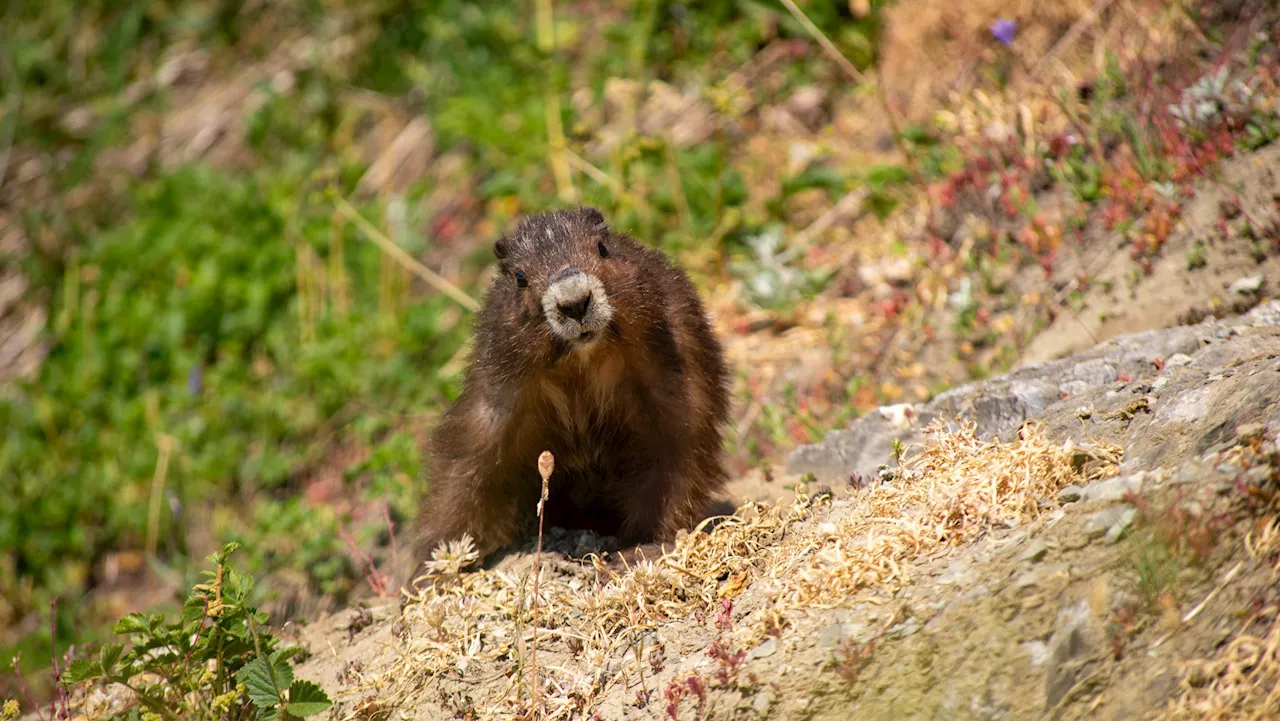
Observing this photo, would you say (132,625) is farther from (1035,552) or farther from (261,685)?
(1035,552)

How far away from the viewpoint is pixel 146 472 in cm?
844

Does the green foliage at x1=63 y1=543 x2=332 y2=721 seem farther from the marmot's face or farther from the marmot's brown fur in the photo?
the marmot's face

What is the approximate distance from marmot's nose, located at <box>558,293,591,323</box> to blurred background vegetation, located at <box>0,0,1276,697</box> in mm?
1984

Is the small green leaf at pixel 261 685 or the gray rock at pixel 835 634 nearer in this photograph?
the gray rock at pixel 835 634

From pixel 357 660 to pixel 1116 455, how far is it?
3.07m

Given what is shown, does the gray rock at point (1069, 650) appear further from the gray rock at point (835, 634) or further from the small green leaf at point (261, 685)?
the small green leaf at point (261, 685)

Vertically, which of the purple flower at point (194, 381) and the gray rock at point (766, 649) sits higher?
the gray rock at point (766, 649)

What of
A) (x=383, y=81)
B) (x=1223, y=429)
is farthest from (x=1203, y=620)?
(x=383, y=81)

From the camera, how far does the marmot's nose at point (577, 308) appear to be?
15.0 feet

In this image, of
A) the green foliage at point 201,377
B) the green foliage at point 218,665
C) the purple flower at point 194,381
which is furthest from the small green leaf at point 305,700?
the purple flower at point 194,381

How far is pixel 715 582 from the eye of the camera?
14.4ft

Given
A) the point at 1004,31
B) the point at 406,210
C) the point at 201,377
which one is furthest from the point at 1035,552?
the point at 406,210

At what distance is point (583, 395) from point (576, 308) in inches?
22.1

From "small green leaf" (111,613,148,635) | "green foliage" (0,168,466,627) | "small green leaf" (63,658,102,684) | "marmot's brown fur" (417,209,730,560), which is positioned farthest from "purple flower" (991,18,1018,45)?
"small green leaf" (63,658,102,684)
